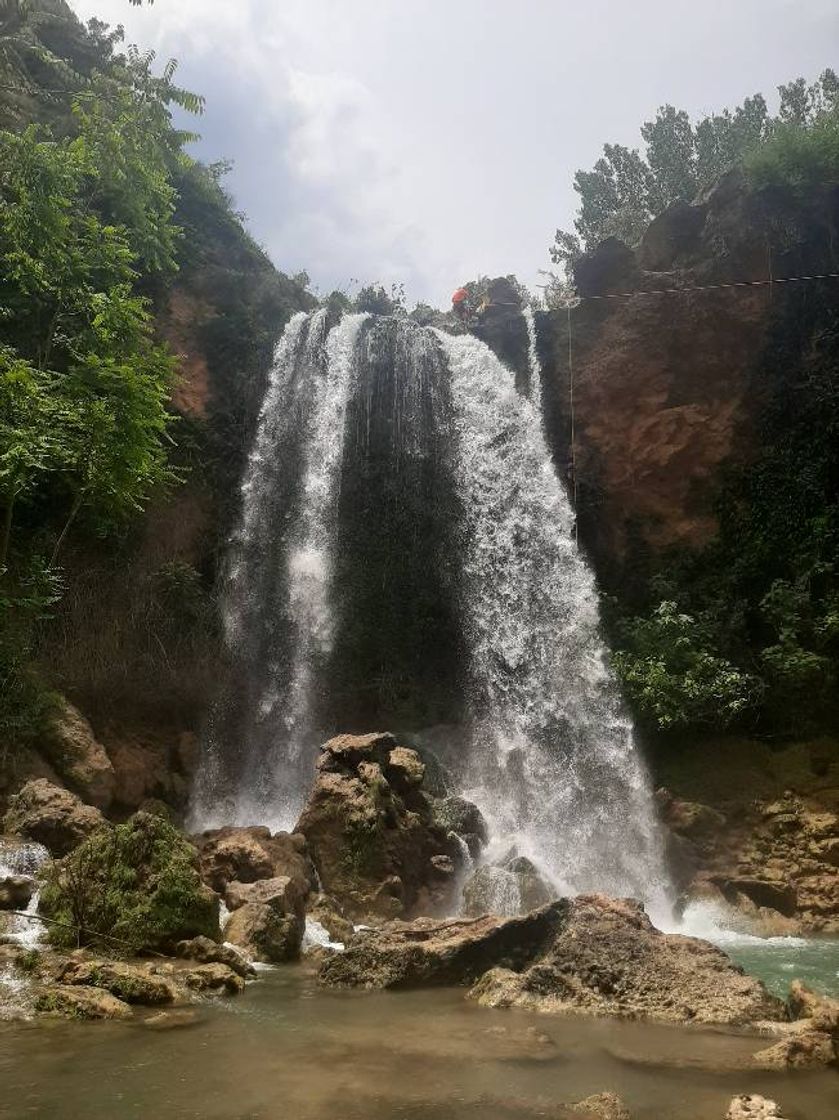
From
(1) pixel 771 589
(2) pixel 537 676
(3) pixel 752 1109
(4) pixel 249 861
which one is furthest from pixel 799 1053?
(1) pixel 771 589

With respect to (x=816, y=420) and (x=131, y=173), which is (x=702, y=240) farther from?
(x=131, y=173)

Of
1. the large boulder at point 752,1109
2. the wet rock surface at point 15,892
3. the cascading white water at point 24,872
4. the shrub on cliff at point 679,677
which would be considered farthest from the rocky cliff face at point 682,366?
the large boulder at point 752,1109

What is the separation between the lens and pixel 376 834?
1073cm

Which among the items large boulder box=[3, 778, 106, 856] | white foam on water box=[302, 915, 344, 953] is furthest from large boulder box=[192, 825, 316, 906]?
large boulder box=[3, 778, 106, 856]

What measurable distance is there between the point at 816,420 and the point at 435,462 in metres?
8.98

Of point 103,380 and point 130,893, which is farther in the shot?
point 103,380

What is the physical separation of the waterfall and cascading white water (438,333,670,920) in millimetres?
44

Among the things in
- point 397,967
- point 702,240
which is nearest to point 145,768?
point 397,967

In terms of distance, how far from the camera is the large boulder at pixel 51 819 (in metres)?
8.90

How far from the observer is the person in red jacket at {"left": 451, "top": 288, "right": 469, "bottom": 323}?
2603cm

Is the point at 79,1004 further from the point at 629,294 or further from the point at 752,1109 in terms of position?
the point at 629,294

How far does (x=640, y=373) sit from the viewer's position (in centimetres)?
2045

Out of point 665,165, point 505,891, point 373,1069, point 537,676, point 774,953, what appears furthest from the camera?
point 665,165

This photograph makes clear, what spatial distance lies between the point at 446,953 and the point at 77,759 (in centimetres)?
723
